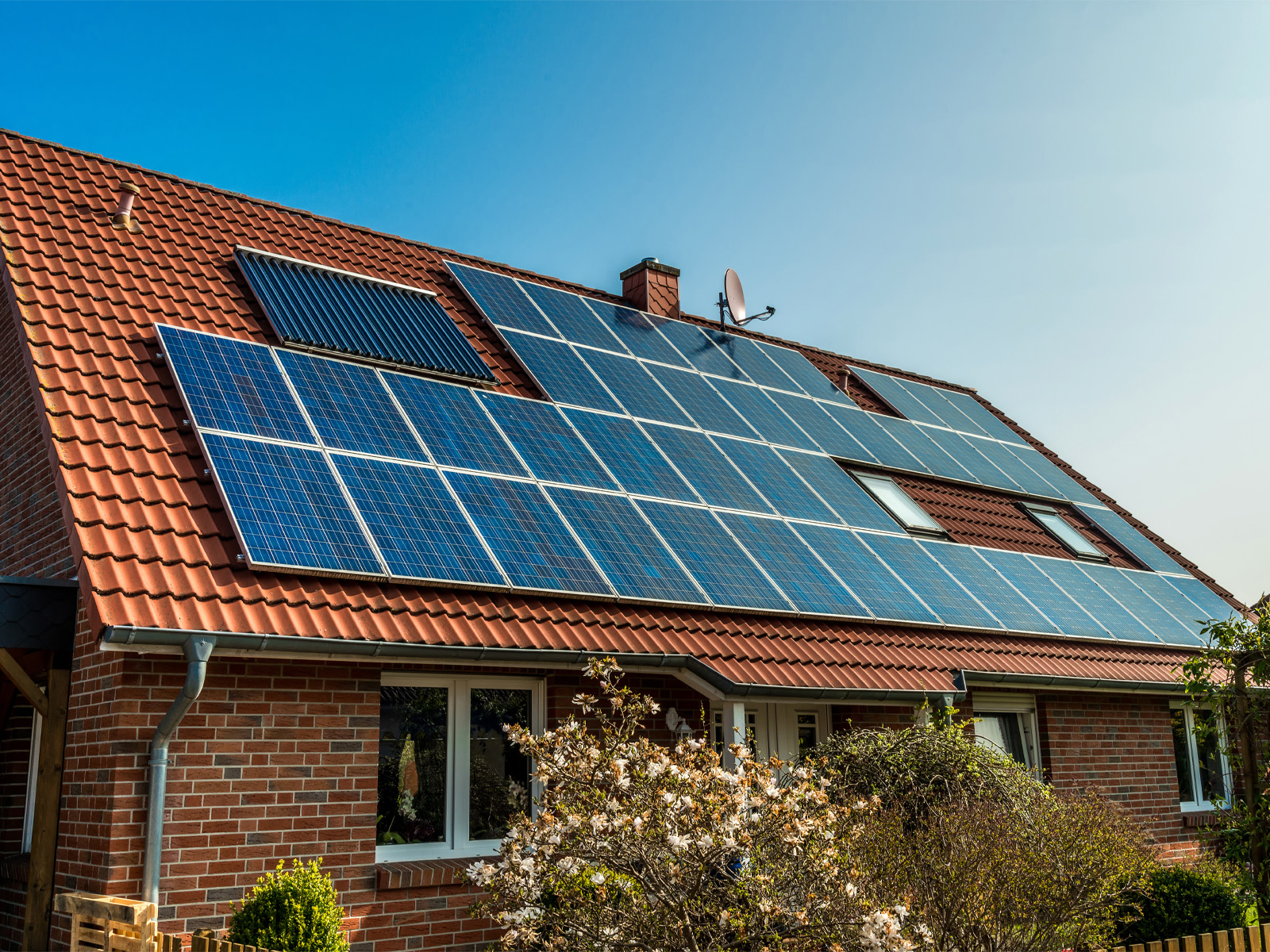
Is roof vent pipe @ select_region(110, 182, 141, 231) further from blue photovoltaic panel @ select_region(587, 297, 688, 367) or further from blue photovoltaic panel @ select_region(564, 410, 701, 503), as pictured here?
blue photovoltaic panel @ select_region(587, 297, 688, 367)

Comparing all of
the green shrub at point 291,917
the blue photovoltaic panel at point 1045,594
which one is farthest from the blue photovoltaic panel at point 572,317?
the green shrub at point 291,917

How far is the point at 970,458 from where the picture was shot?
17.3 meters

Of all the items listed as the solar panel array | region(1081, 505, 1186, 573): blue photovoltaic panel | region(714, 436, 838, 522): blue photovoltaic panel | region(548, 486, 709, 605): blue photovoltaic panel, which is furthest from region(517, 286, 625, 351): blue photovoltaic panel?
region(1081, 505, 1186, 573): blue photovoltaic panel

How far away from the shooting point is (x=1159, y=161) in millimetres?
12406

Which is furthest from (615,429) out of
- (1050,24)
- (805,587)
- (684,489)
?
(1050,24)

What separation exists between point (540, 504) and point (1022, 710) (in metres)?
6.98

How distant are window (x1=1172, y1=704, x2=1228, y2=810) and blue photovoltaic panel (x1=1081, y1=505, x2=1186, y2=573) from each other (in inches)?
103

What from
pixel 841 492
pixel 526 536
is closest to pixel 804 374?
pixel 841 492

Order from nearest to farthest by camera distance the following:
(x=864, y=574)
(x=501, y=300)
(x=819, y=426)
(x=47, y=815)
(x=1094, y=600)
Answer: (x=47, y=815) → (x=864, y=574) → (x=501, y=300) → (x=1094, y=600) → (x=819, y=426)

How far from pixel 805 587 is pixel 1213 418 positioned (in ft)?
38.0

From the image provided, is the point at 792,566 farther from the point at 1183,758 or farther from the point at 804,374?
the point at 1183,758

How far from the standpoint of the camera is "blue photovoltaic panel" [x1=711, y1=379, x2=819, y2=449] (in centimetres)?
1371

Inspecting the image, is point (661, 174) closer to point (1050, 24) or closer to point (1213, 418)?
point (1050, 24)

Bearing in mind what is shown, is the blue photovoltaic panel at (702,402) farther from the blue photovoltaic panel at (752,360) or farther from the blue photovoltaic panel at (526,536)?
the blue photovoltaic panel at (526,536)
